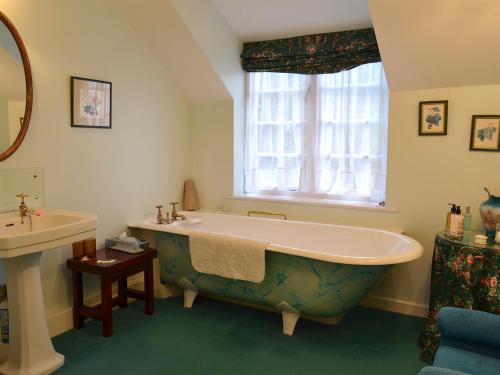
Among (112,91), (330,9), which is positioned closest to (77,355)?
(112,91)

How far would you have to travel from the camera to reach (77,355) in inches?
96.0

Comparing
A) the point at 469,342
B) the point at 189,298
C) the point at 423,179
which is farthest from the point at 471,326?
the point at 189,298

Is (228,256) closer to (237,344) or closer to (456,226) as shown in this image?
(237,344)

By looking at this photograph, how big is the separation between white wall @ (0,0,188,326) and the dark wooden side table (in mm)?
116

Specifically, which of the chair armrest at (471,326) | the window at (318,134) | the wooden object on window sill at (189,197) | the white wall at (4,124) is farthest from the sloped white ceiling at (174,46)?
the chair armrest at (471,326)

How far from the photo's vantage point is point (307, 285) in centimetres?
255

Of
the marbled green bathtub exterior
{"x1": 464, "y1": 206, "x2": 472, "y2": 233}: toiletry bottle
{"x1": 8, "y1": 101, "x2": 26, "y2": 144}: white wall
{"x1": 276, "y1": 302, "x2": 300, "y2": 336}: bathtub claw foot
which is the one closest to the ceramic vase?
{"x1": 464, "y1": 206, "x2": 472, "y2": 233}: toiletry bottle

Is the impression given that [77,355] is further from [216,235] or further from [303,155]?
[303,155]

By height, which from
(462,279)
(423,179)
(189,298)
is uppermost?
(423,179)

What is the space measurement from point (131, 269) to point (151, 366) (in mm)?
716

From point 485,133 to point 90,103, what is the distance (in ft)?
8.88

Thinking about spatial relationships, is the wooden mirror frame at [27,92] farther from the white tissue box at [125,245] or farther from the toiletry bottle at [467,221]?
the toiletry bottle at [467,221]

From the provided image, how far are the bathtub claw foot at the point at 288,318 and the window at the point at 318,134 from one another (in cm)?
118

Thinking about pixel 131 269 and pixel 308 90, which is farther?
Result: pixel 308 90
